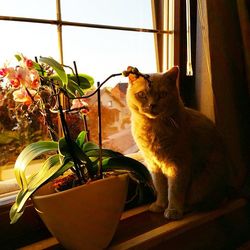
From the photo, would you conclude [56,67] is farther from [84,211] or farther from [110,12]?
[110,12]

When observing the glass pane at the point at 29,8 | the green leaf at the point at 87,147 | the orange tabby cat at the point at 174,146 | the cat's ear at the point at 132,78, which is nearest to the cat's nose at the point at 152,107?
the orange tabby cat at the point at 174,146

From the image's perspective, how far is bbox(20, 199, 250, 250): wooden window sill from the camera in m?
0.91

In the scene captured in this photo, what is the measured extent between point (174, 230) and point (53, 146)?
0.46m

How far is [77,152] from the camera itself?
2.61ft

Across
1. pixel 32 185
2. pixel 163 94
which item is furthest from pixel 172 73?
pixel 32 185

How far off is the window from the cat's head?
0.65 ft

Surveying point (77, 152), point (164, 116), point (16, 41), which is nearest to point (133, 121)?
point (164, 116)

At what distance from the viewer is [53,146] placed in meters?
0.83

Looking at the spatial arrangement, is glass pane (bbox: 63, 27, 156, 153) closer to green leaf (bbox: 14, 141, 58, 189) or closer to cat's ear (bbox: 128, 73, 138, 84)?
cat's ear (bbox: 128, 73, 138, 84)

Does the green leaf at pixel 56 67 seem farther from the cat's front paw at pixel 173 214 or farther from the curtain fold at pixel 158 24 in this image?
the curtain fold at pixel 158 24

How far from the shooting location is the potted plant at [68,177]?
0.74 meters

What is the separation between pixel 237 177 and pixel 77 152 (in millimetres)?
745

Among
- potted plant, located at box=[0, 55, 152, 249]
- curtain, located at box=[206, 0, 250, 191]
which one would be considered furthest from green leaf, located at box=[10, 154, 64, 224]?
curtain, located at box=[206, 0, 250, 191]

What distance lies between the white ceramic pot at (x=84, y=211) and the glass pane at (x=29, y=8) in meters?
0.53
